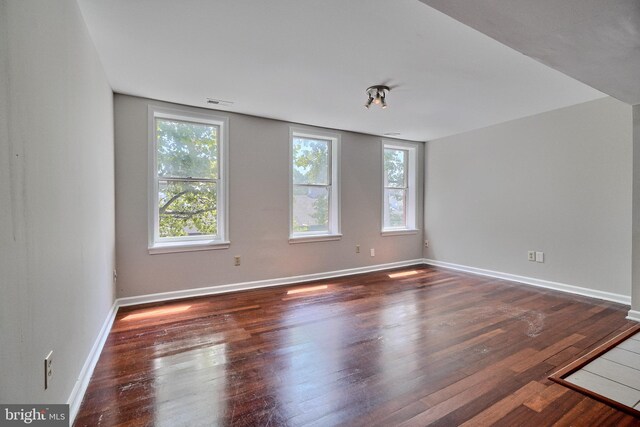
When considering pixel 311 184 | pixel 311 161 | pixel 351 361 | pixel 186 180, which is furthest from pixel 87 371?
pixel 311 161

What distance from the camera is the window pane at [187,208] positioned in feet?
11.7

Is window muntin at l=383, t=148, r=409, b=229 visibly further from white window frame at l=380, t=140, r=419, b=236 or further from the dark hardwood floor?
the dark hardwood floor

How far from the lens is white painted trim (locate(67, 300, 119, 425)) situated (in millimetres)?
1608

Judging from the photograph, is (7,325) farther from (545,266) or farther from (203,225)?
(545,266)

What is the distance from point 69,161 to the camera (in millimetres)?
1663

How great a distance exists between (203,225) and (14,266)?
280cm

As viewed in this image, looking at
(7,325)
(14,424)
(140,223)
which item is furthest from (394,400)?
(140,223)

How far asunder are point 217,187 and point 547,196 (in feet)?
14.3

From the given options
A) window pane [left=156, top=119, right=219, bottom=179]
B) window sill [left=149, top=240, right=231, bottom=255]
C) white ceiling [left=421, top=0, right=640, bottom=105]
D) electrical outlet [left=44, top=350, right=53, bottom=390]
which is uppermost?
white ceiling [left=421, top=0, right=640, bottom=105]

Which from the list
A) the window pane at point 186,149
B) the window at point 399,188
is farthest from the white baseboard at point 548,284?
the window pane at point 186,149

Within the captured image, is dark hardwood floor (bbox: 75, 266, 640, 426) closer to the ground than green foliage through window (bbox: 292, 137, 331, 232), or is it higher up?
closer to the ground

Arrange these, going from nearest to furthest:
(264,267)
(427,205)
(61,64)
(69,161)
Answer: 1. (61,64)
2. (69,161)
3. (264,267)
4. (427,205)

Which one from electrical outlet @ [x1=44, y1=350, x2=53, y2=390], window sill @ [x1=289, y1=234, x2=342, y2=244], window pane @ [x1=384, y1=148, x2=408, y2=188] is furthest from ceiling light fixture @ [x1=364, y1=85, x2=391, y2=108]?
electrical outlet @ [x1=44, y1=350, x2=53, y2=390]

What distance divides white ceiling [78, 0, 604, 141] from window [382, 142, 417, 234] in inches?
62.9
